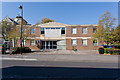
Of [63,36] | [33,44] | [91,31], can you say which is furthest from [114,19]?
[33,44]

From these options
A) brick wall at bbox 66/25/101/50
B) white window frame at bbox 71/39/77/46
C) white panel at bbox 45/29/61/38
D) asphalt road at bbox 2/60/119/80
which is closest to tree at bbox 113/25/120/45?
brick wall at bbox 66/25/101/50

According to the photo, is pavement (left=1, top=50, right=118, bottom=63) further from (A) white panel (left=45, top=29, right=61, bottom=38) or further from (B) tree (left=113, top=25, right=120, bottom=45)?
(A) white panel (left=45, top=29, right=61, bottom=38)

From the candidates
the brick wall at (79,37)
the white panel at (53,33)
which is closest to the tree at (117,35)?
the brick wall at (79,37)

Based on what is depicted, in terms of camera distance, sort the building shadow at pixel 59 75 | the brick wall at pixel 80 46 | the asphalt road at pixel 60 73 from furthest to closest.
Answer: the brick wall at pixel 80 46
the asphalt road at pixel 60 73
the building shadow at pixel 59 75

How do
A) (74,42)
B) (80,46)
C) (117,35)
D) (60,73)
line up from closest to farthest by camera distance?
(60,73)
(117,35)
(80,46)
(74,42)

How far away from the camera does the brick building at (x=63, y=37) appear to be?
76.3 ft

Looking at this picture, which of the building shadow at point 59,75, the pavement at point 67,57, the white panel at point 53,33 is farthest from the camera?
the white panel at point 53,33

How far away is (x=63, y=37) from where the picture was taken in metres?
23.7

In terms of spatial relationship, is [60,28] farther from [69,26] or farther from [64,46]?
[64,46]

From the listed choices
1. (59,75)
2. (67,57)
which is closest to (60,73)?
(59,75)

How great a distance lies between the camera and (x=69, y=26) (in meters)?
23.8

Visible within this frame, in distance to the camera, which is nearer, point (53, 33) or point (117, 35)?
point (117, 35)

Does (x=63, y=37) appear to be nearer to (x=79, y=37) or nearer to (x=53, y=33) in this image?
(x=53, y=33)

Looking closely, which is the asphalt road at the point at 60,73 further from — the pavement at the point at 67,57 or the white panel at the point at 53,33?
the white panel at the point at 53,33
